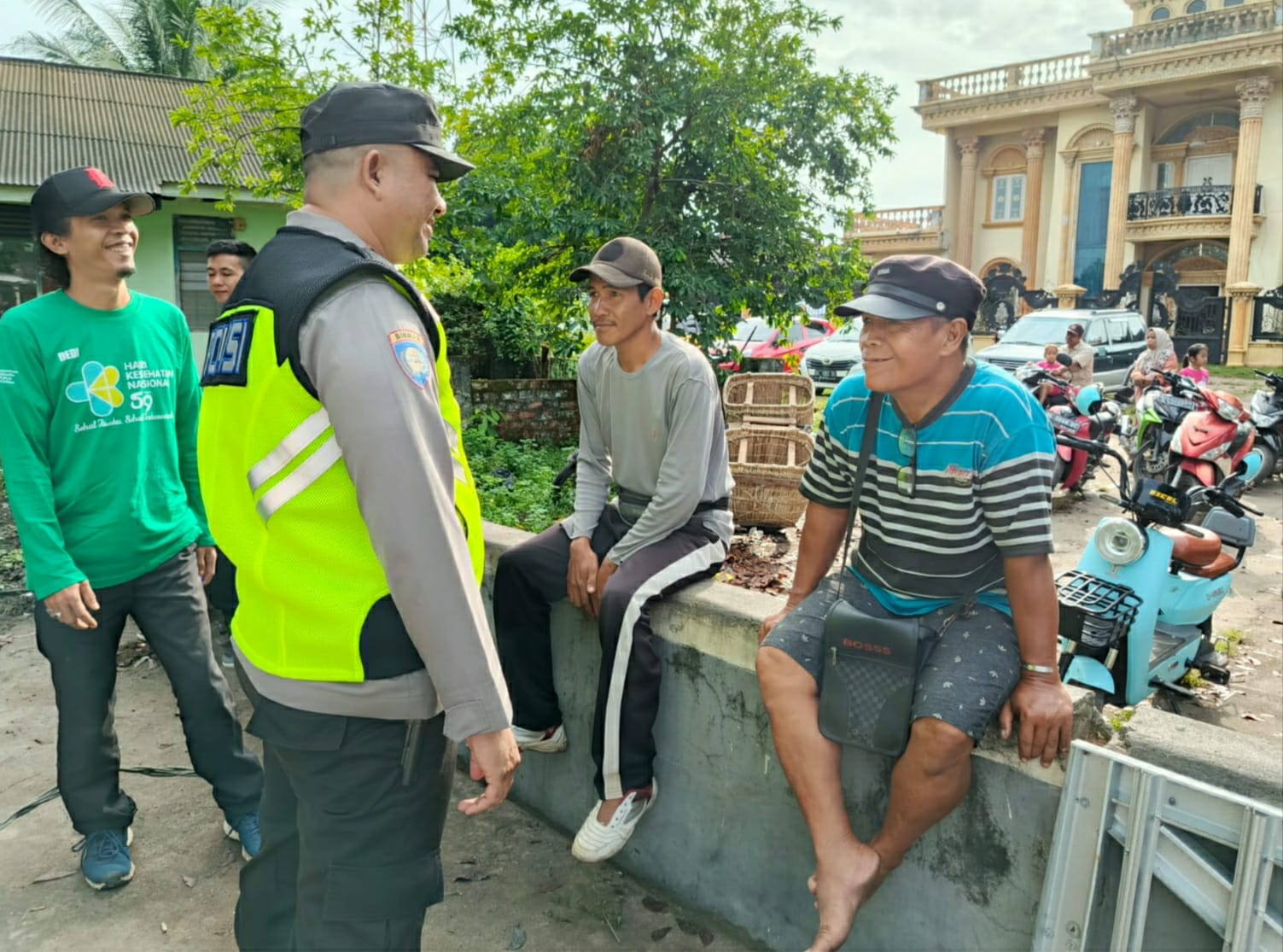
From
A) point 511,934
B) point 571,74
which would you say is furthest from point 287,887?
point 571,74

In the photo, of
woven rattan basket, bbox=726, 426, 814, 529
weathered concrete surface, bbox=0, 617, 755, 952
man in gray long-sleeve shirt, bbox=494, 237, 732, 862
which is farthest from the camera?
woven rattan basket, bbox=726, 426, 814, 529

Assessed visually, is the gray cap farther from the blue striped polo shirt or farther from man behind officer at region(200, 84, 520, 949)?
man behind officer at region(200, 84, 520, 949)

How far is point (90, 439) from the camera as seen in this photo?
287 centimetres

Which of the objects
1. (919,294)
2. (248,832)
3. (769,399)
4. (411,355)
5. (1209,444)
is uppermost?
(919,294)

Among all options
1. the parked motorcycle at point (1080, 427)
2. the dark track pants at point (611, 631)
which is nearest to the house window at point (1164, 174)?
the parked motorcycle at point (1080, 427)

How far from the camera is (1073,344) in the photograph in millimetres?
11375

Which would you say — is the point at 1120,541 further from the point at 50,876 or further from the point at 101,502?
the point at 50,876

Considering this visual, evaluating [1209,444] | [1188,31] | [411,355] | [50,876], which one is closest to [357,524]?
[411,355]

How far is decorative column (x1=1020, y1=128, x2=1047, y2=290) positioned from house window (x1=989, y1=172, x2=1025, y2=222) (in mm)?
418

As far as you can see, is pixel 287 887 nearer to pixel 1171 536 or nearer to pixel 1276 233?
pixel 1171 536

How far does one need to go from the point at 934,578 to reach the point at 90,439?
8.13 ft

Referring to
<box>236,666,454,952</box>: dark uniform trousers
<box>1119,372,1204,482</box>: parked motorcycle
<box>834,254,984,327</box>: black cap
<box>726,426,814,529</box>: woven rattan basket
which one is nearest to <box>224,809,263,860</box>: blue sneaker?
<box>236,666,454,952</box>: dark uniform trousers

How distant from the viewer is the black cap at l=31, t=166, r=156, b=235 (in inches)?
111

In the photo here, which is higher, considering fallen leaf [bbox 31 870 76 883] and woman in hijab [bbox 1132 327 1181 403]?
woman in hijab [bbox 1132 327 1181 403]
